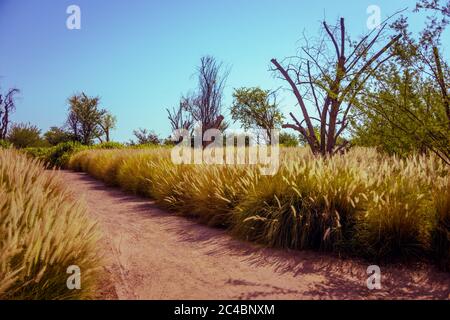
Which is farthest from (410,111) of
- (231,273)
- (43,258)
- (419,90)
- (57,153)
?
(57,153)

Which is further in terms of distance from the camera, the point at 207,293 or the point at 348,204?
the point at 348,204

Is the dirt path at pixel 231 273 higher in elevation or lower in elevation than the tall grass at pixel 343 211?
lower

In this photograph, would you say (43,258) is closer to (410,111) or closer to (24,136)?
(410,111)

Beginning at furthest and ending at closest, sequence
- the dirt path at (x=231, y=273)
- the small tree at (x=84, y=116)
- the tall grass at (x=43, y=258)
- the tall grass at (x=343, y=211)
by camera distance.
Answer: the small tree at (x=84, y=116)
the tall grass at (x=343, y=211)
the dirt path at (x=231, y=273)
the tall grass at (x=43, y=258)

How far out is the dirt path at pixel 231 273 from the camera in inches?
123

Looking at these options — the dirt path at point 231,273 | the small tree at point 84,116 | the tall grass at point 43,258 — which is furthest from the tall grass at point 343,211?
the small tree at point 84,116

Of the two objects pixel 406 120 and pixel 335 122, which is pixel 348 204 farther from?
pixel 335 122

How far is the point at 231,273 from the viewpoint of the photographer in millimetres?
3629

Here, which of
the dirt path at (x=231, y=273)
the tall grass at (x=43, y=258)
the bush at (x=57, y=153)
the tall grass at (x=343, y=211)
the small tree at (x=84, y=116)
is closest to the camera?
the tall grass at (x=43, y=258)

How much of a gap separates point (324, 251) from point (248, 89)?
16838 mm

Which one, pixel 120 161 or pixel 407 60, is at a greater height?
pixel 407 60

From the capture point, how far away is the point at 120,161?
12000 mm

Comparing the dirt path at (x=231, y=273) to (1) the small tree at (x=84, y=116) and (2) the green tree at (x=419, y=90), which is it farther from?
(1) the small tree at (x=84, y=116)
